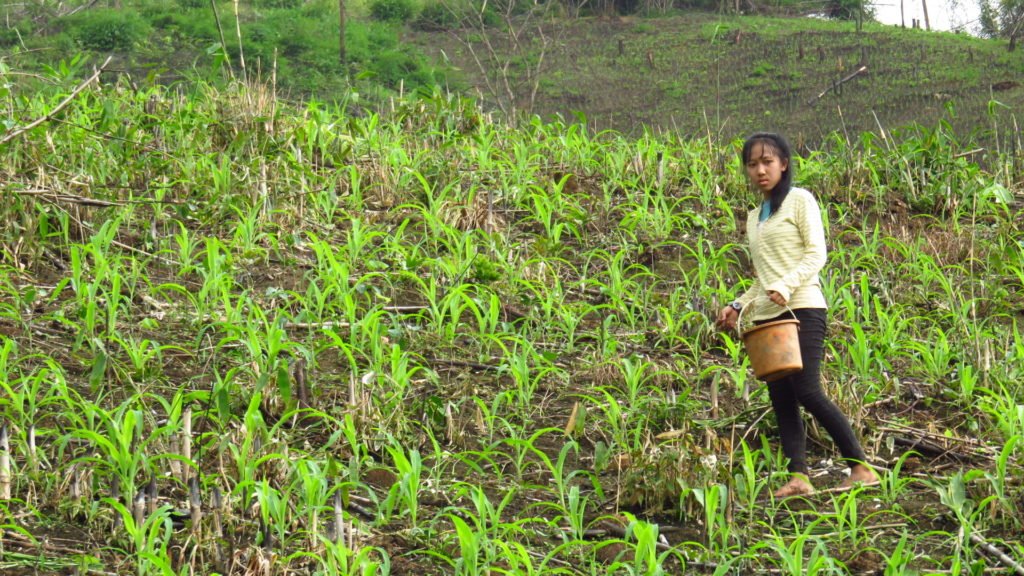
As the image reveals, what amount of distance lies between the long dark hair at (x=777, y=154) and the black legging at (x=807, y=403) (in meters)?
0.41

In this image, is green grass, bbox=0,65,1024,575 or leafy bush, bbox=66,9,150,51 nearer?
green grass, bbox=0,65,1024,575

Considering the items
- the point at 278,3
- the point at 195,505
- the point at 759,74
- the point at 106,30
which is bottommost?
the point at 195,505

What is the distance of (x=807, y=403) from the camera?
340cm

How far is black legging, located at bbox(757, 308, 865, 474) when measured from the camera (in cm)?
339

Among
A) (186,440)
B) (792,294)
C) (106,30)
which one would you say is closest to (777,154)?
(792,294)

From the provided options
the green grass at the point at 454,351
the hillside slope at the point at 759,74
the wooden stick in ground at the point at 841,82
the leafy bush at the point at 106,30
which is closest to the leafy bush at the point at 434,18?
the hillside slope at the point at 759,74

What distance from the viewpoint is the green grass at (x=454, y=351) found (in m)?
3.01

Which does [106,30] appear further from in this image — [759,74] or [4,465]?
[4,465]

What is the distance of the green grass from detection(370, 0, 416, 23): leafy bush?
54.2ft

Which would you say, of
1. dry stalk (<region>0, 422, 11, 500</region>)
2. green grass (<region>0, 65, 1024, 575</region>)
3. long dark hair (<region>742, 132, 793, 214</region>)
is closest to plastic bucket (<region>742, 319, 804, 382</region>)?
green grass (<region>0, 65, 1024, 575</region>)

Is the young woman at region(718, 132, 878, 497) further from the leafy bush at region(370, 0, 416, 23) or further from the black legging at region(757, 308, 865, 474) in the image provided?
the leafy bush at region(370, 0, 416, 23)

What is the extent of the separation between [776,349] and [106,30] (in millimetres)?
Answer: 16546

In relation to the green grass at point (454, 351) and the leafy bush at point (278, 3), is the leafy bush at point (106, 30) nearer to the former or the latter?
the leafy bush at point (278, 3)

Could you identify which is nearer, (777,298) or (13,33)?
(777,298)
